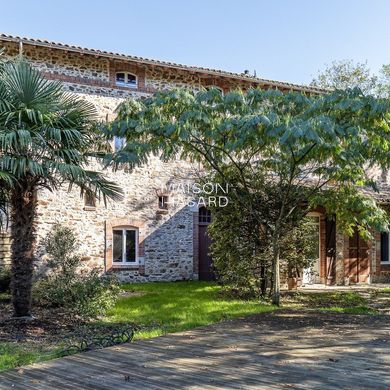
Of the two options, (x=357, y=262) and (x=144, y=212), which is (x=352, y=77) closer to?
(x=357, y=262)

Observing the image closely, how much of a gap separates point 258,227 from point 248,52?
33.0 ft

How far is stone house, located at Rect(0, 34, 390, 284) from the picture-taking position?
15.2 metres

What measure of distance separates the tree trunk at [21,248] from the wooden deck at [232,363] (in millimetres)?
2938

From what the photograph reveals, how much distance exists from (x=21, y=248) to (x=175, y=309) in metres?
3.59

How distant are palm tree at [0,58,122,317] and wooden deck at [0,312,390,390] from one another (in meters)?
3.13

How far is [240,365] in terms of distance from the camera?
5594 mm

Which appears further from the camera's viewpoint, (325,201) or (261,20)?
(261,20)

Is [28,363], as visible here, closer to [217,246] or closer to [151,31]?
[217,246]

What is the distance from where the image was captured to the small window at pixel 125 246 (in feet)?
52.2

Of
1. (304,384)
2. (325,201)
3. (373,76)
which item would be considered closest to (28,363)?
(304,384)

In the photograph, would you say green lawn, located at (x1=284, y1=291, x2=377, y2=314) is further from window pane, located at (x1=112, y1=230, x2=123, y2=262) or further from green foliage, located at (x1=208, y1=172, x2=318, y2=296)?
window pane, located at (x1=112, y1=230, x2=123, y2=262)

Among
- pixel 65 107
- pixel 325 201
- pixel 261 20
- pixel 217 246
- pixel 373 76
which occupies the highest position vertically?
pixel 373 76

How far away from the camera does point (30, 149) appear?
8.30m

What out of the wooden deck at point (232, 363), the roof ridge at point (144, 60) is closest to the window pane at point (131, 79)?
the roof ridge at point (144, 60)
